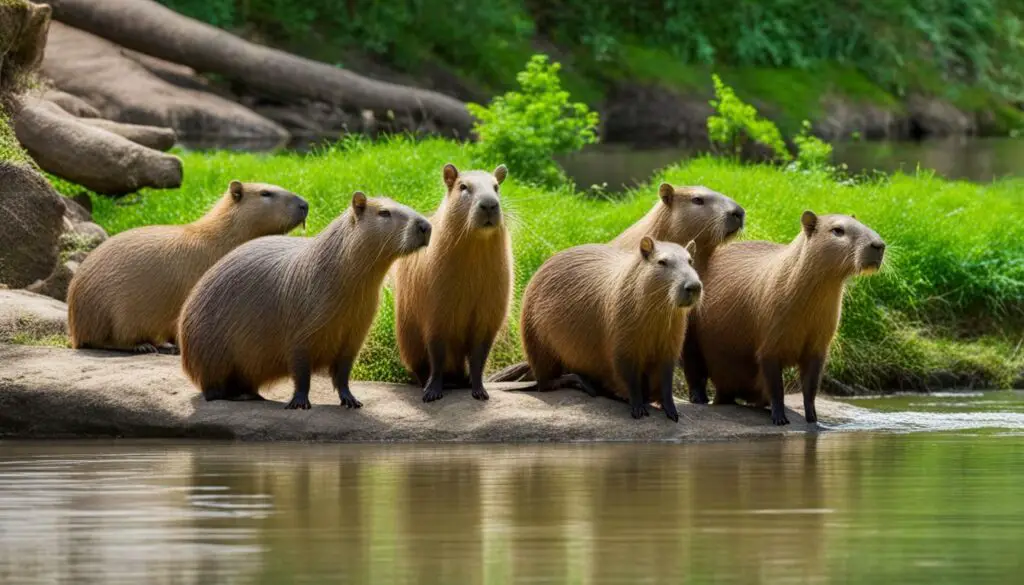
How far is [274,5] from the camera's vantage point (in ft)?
91.7

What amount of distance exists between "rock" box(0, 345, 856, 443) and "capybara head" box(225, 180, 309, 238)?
1209mm

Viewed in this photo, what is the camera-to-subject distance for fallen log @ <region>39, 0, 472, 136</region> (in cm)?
2220

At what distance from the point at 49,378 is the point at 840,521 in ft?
13.9

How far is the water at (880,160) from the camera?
20.7 meters

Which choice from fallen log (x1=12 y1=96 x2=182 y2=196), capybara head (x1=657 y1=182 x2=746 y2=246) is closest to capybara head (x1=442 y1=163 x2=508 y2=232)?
capybara head (x1=657 y1=182 x2=746 y2=246)

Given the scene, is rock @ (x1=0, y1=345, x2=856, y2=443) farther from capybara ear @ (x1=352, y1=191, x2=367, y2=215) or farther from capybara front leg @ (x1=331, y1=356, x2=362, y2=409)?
capybara ear @ (x1=352, y1=191, x2=367, y2=215)

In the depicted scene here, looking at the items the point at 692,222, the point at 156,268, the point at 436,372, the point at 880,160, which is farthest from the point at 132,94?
the point at 436,372

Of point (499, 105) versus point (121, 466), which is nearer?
point (121, 466)

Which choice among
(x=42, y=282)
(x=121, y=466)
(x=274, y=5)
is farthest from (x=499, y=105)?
(x=274, y=5)

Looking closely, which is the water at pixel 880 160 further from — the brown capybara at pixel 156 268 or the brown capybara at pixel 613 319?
the brown capybara at pixel 613 319

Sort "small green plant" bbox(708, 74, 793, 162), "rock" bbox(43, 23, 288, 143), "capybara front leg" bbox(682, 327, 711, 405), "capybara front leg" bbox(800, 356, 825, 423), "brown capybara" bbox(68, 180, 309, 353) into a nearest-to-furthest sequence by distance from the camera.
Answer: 1. "capybara front leg" bbox(800, 356, 825, 423)
2. "capybara front leg" bbox(682, 327, 711, 405)
3. "brown capybara" bbox(68, 180, 309, 353)
4. "small green plant" bbox(708, 74, 793, 162)
5. "rock" bbox(43, 23, 288, 143)

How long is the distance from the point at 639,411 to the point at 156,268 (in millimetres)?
2699

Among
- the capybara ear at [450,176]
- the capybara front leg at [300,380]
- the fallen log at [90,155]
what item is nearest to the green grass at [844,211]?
the fallen log at [90,155]

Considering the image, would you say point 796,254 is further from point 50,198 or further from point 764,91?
point 764,91
